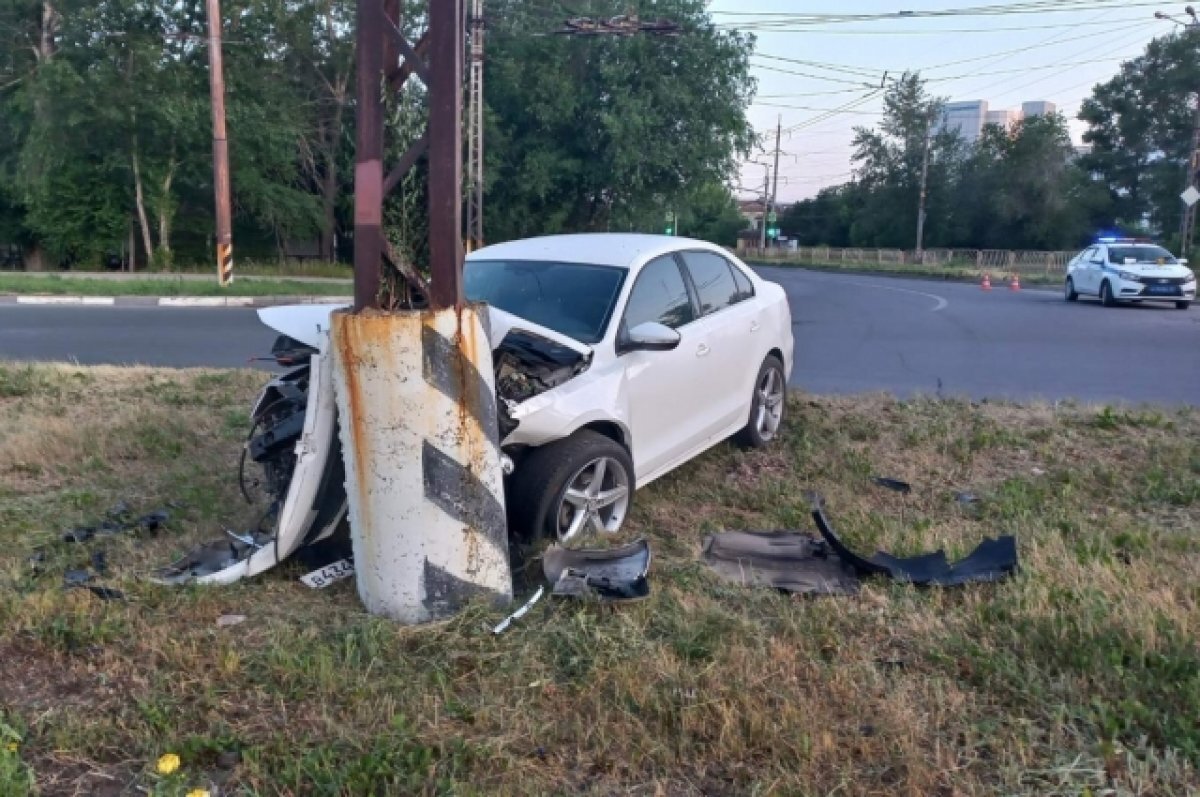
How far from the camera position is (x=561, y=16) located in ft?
108

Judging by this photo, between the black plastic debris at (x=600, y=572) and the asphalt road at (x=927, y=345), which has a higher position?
the black plastic debris at (x=600, y=572)

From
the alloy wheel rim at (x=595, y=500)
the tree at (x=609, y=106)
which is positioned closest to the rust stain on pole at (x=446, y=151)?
the alloy wheel rim at (x=595, y=500)

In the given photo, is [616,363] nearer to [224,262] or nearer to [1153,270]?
[1153,270]

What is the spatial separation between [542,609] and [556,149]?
105 ft

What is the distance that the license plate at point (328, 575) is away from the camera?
4262mm

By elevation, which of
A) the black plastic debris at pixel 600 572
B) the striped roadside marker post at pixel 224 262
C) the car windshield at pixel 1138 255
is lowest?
the black plastic debris at pixel 600 572

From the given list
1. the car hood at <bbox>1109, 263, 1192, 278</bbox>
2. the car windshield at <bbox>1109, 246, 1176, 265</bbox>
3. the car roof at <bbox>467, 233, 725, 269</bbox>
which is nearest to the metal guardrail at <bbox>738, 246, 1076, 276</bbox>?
the car windshield at <bbox>1109, 246, 1176, 265</bbox>

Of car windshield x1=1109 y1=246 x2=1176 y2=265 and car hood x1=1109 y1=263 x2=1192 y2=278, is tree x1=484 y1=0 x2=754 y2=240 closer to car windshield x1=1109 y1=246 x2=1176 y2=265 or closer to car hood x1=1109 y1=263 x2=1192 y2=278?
car windshield x1=1109 y1=246 x2=1176 y2=265

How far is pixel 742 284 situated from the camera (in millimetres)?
6914

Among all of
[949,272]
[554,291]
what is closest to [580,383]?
[554,291]

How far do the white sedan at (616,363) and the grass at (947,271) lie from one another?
31.2 meters

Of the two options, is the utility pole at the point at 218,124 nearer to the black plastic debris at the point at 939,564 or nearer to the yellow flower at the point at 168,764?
the black plastic debris at the point at 939,564

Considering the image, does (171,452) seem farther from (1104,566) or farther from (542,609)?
(1104,566)

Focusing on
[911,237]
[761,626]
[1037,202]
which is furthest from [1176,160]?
[761,626]
